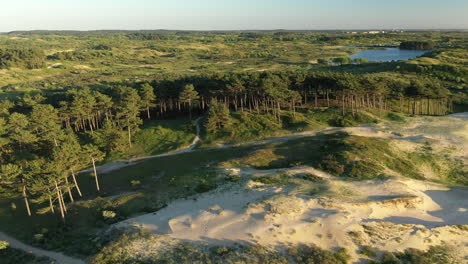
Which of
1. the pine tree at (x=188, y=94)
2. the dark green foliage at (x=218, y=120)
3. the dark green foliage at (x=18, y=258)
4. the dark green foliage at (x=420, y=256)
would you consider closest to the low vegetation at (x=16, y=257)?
the dark green foliage at (x=18, y=258)

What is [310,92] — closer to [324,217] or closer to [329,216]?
[329,216]

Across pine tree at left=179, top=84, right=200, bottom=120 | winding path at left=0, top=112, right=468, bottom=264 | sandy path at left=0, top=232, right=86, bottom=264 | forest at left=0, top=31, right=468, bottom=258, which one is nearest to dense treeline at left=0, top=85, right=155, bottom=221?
forest at left=0, top=31, right=468, bottom=258

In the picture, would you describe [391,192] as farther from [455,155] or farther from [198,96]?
[198,96]

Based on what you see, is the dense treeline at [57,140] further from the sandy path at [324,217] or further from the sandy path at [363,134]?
the sandy path at [324,217]

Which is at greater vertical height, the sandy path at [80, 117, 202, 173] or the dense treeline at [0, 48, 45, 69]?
the dense treeline at [0, 48, 45, 69]

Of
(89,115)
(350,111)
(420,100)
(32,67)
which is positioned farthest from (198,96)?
(32,67)

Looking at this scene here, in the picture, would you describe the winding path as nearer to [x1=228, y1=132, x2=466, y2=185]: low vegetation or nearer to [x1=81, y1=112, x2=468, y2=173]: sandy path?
[x1=81, y1=112, x2=468, y2=173]: sandy path

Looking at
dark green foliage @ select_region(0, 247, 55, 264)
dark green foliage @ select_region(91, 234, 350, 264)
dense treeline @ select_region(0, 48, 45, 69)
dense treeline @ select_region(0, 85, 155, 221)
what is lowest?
dark green foliage @ select_region(0, 247, 55, 264)
